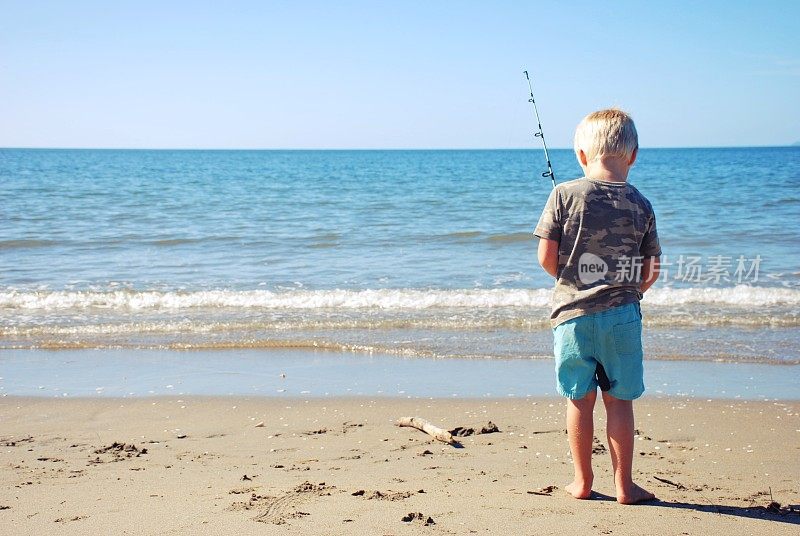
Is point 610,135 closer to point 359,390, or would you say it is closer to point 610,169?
point 610,169

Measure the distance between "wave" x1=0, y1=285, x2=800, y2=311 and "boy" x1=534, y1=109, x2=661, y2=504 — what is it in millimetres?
5881

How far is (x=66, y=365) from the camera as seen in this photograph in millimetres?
6613

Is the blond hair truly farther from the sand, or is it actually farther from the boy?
the sand

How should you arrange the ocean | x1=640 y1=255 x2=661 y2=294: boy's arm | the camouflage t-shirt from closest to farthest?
the camouflage t-shirt < x1=640 y1=255 x2=661 y2=294: boy's arm < the ocean

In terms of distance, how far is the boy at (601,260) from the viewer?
298 cm

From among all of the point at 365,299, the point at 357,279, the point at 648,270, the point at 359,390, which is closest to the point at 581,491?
the point at 648,270

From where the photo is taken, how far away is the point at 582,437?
3176 millimetres

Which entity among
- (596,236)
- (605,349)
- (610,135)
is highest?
(610,135)

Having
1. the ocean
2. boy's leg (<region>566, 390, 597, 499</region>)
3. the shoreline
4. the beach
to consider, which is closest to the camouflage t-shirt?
boy's leg (<region>566, 390, 597, 499</region>)

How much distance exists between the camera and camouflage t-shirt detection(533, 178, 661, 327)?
2.97 meters

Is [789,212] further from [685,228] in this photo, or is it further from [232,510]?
[232,510]

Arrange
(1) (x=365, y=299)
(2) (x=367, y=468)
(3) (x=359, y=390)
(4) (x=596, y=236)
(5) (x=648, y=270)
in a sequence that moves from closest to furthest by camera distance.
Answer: (4) (x=596, y=236) → (5) (x=648, y=270) → (2) (x=367, y=468) → (3) (x=359, y=390) → (1) (x=365, y=299)

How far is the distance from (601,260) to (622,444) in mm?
756

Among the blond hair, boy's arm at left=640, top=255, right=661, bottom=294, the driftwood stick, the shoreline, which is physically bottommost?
the shoreline
